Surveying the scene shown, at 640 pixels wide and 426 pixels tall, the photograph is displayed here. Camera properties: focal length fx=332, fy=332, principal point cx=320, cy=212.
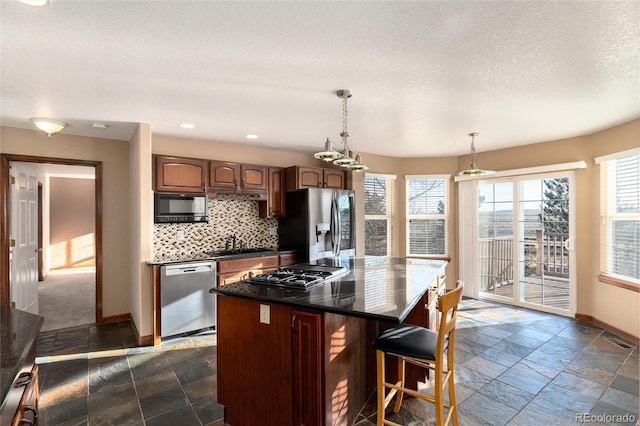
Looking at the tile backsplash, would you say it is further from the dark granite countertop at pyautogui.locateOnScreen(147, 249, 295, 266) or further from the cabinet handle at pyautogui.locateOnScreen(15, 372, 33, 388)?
the cabinet handle at pyautogui.locateOnScreen(15, 372, 33, 388)

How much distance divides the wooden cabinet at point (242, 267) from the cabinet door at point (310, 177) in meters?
1.14

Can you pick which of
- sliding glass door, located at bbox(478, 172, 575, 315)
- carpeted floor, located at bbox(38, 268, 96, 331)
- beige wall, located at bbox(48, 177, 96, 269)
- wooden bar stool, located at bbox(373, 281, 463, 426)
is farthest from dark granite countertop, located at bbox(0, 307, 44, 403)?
beige wall, located at bbox(48, 177, 96, 269)

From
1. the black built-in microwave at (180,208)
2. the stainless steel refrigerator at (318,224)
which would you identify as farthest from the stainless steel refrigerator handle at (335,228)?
the black built-in microwave at (180,208)

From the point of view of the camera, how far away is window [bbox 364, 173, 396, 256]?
18.8 feet

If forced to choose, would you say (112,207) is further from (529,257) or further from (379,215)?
(529,257)

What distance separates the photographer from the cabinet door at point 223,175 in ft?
14.0

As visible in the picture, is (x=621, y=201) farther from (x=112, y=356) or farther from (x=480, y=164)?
(x=112, y=356)

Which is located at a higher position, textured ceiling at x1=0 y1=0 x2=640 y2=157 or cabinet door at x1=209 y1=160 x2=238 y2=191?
textured ceiling at x1=0 y1=0 x2=640 y2=157

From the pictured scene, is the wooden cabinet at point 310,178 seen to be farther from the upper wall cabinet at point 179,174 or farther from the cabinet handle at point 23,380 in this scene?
the cabinet handle at point 23,380

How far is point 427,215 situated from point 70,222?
8523mm

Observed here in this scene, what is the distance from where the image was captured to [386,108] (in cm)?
315

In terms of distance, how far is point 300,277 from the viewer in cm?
239

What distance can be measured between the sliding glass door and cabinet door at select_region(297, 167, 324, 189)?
2664 mm

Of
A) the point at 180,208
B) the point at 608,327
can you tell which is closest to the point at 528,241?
the point at 608,327
